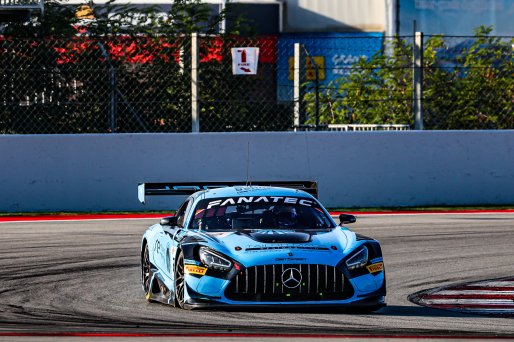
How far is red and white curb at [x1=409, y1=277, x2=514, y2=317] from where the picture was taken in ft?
35.2

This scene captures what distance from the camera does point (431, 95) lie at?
2209 cm

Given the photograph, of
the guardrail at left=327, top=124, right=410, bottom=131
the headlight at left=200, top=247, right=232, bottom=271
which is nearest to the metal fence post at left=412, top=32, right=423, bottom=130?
the guardrail at left=327, top=124, right=410, bottom=131

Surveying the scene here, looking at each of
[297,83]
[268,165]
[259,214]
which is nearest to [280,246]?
[259,214]

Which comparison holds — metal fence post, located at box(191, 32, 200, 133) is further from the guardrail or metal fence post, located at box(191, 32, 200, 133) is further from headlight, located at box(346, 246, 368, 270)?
headlight, located at box(346, 246, 368, 270)

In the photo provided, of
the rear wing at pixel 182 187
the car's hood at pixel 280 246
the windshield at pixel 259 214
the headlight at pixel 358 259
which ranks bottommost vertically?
the headlight at pixel 358 259

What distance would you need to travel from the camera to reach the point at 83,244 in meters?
16.3

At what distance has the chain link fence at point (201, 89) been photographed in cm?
2141

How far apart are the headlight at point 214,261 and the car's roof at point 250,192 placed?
1478 mm

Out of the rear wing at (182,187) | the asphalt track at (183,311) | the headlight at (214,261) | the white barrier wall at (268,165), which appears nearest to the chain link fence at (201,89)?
the white barrier wall at (268,165)

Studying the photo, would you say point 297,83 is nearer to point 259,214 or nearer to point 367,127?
point 367,127

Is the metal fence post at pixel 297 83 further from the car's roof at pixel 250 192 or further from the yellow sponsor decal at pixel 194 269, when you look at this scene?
the yellow sponsor decal at pixel 194 269

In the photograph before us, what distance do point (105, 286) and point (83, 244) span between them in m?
4.12

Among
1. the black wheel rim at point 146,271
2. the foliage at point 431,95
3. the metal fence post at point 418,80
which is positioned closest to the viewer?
the black wheel rim at point 146,271

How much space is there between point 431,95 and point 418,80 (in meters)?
0.49
